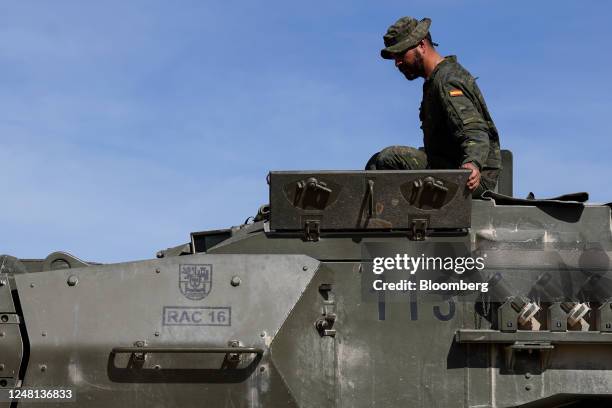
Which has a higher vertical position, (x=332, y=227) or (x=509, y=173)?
(x=509, y=173)

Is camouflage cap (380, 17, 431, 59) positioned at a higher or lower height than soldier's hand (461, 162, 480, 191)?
higher

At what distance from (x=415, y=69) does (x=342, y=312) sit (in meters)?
2.94

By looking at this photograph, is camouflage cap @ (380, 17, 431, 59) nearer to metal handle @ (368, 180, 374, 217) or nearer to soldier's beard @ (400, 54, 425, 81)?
Result: soldier's beard @ (400, 54, 425, 81)

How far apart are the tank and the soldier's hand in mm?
122

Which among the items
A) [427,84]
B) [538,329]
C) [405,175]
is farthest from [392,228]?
[427,84]

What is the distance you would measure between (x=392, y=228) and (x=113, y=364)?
2.40 metres

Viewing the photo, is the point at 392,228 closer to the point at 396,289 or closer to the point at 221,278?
the point at 396,289

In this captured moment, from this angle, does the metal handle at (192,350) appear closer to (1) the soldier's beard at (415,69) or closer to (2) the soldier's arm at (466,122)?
(2) the soldier's arm at (466,122)

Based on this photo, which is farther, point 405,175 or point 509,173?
point 509,173

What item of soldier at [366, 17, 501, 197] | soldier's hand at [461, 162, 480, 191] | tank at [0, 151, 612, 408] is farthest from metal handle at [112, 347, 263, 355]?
soldier at [366, 17, 501, 197]

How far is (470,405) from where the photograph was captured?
8.36 meters

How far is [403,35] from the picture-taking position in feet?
33.8

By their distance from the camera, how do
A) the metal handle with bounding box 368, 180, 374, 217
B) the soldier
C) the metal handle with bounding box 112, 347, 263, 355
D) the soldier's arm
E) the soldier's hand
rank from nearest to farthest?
the metal handle with bounding box 112, 347, 263, 355, the metal handle with bounding box 368, 180, 374, 217, the soldier's hand, the soldier's arm, the soldier

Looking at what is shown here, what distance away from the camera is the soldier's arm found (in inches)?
366
